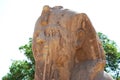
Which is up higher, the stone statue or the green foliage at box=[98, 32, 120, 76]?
the green foliage at box=[98, 32, 120, 76]

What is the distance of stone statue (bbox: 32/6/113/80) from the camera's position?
6840 millimetres

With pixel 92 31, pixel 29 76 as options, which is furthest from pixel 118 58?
pixel 92 31

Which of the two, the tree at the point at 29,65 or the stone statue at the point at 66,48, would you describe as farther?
the tree at the point at 29,65

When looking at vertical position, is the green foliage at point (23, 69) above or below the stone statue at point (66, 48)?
above

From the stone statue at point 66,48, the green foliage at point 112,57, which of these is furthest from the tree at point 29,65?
the stone statue at point 66,48

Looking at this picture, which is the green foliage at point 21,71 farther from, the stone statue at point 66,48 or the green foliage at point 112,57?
the stone statue at point 66,48

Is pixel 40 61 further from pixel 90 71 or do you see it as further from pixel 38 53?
pixel 90 71

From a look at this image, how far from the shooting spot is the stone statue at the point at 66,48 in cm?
684

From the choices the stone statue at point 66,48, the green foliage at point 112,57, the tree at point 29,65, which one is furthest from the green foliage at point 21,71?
the stone statue at point 66,48

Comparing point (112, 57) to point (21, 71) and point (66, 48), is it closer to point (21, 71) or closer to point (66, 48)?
point (21, 71)

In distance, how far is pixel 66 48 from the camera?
6.94m

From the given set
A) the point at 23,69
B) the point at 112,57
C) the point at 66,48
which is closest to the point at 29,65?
Result: the point at 23,69

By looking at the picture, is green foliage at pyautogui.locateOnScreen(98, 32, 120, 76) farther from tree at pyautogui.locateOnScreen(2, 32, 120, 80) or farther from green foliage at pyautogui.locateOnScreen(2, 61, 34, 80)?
green foliage at pyautogui.locateOnScreen(2, 61, 34, 80)

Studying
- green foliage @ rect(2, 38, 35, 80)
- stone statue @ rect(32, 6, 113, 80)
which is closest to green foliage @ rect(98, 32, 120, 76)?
green foliage @ rect(2, 38, 35, 80)
